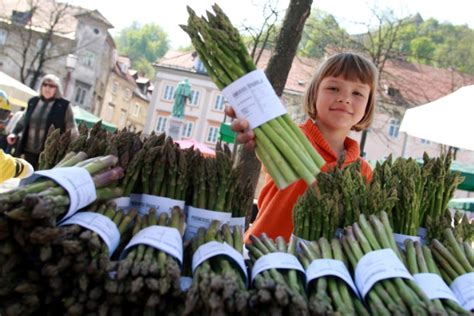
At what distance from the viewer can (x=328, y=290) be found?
1483 millimetres

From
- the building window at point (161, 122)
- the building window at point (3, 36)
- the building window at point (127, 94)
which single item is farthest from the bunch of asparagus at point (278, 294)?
the building window at point (127, 94)

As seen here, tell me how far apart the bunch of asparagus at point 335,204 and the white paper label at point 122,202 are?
709 mm

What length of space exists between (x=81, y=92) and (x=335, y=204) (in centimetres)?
4013

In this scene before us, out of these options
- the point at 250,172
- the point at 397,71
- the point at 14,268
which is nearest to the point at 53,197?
the point at 14,268

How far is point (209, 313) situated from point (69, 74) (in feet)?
129

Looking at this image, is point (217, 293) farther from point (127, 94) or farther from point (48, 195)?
point (127, 94)

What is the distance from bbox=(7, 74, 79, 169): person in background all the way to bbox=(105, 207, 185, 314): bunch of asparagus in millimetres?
4617

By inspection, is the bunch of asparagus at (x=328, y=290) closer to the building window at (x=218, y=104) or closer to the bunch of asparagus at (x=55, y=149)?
the bunch of asparagus at (x=55, y=149)

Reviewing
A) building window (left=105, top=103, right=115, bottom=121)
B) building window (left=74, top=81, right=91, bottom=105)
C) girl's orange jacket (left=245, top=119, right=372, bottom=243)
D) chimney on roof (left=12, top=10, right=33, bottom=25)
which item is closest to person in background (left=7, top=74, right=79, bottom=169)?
girl's orange jacket (left=245, top=119, right=372, bottom=243)

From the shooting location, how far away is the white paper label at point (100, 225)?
1463 mm

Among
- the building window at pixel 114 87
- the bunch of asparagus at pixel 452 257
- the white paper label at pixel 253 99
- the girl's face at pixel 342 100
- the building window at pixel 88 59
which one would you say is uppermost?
the building window at pixel 88 59

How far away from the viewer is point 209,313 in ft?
4.32

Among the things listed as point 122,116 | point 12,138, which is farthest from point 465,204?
point 122,116

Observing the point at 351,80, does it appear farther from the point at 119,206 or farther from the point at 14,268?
the point at 14,268
